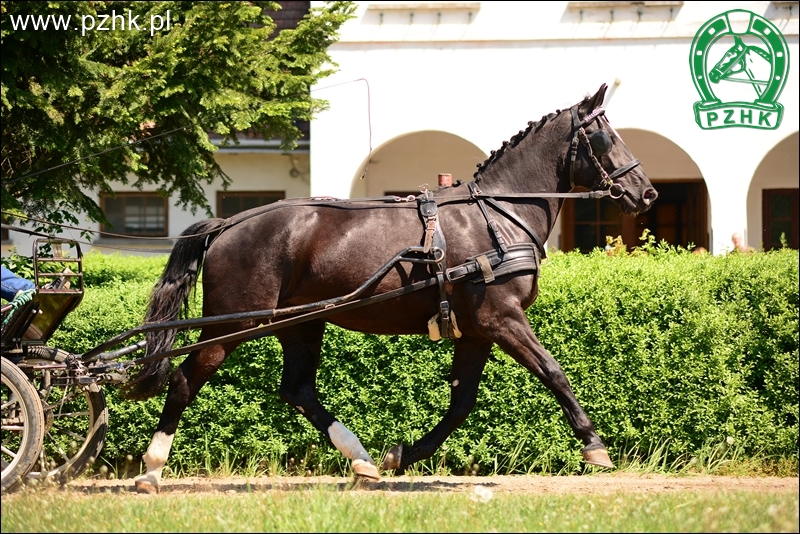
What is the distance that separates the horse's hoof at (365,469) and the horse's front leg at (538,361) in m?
1.19

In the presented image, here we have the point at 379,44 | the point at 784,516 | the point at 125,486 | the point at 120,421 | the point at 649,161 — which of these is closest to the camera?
the point at 784,516

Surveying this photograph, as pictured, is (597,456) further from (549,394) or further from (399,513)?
(549,394)

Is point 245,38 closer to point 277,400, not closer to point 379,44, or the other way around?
point 277,400

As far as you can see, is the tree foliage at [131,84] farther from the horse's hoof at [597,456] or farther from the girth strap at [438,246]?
the horse's hoof at [597,456]

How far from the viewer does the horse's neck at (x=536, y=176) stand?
5789 millimetres

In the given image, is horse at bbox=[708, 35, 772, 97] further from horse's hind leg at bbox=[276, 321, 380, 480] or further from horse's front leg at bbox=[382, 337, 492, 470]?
horse's hind leg at bbox=[276, 321, 380, 480]

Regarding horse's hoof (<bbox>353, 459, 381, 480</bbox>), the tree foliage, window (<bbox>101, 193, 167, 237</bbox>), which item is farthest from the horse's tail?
window (<bbox>101, 193, 167, 237</bbox>)

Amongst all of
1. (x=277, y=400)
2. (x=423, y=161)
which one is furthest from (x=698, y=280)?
(x=423, y=161)

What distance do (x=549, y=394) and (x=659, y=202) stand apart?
1115cm

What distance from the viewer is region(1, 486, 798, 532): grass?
418cm

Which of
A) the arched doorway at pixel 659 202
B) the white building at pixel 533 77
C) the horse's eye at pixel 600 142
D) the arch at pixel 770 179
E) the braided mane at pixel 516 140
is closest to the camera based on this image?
the horse's eye at pixel 600 142

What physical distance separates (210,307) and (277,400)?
1.37 m

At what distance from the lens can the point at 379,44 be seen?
45.6ft

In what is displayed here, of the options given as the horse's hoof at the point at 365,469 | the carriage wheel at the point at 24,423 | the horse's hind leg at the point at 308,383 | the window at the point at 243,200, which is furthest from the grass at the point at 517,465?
the window at the point at 243,200
